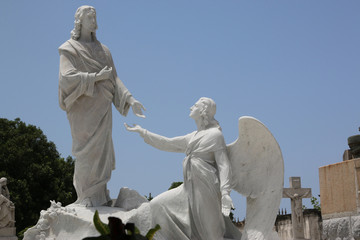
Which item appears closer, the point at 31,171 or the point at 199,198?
the point at 199,198

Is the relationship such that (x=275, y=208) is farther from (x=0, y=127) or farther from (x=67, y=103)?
(x=0, y=127)

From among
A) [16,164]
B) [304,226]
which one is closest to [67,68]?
[304,226]

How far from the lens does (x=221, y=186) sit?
8.62m

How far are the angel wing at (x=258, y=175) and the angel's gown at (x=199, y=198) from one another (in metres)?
0.29

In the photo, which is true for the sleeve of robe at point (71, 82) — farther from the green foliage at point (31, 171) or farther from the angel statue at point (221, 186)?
the green foliage at point (31, 171)

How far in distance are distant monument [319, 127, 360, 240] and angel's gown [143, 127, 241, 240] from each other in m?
1.60

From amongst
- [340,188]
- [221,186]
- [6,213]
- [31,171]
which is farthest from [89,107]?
[31,171]

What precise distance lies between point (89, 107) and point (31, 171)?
15661mm

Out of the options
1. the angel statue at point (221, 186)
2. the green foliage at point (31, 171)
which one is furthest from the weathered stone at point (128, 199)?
the green foliage at point (31, 171)

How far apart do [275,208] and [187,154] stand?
1.49 m

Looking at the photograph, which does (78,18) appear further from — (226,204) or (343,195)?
(343,195)

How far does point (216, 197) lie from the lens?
882 cm

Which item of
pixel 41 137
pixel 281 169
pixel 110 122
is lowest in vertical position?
pixel 281 169

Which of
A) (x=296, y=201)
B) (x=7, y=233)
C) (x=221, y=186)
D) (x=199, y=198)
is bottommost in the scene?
(x=199, y=198)
